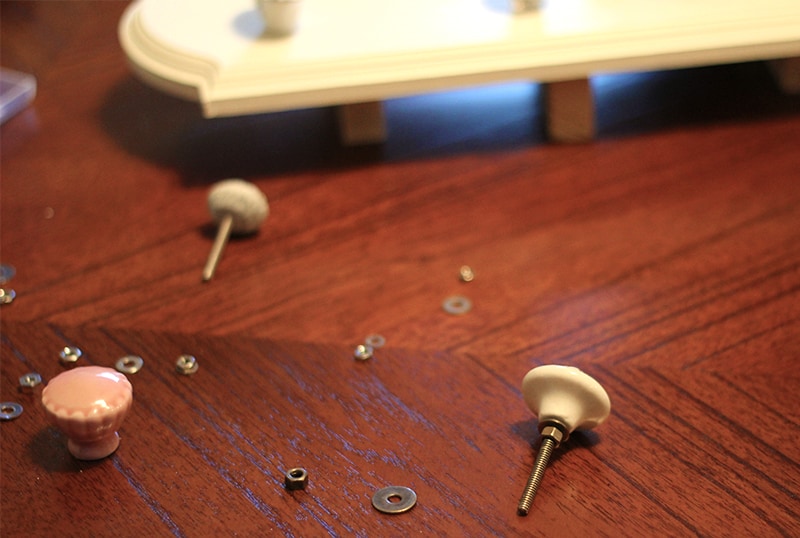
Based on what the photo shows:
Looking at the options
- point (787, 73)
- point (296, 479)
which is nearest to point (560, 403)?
point (296, 479)

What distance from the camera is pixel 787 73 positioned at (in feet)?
3.36

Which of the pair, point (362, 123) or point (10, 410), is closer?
point (10, 410)

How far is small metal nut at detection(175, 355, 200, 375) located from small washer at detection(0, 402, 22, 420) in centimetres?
11

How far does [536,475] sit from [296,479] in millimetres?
140

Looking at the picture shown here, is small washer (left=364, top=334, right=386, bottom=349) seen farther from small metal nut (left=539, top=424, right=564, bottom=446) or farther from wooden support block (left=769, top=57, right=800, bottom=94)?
wooden support block (left=769, top=57, right=800, bottom=94)

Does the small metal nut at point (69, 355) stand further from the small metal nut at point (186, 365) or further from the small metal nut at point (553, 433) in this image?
the small metal nut at point (553, 433)

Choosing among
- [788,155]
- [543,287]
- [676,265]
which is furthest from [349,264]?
[788,155]

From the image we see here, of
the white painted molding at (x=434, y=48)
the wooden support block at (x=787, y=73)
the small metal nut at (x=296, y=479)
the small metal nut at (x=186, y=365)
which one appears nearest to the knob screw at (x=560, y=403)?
the small metal nut at (x=296, y=479)

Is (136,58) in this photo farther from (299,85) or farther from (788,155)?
(788,155)

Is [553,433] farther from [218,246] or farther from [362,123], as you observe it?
[362,123]

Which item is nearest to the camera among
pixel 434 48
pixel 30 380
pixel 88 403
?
pixel 88 403

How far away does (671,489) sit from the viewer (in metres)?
0.62

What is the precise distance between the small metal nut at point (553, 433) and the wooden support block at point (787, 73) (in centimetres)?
55

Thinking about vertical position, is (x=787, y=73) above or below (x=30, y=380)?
above
